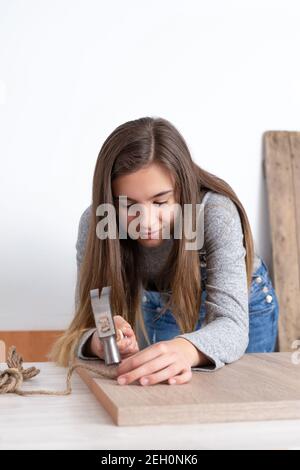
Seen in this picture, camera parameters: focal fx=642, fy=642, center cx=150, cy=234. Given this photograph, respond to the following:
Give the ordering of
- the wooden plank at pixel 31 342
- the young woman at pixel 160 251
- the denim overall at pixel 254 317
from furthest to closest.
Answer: the wooden plank at pixel 31 342, the denim overall at pixel 254 317, the young woman at pixel 160 251

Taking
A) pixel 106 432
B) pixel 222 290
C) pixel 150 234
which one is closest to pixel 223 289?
pixel 222 290

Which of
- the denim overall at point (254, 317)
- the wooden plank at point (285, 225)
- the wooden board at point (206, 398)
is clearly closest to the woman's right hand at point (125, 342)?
the wooden board at point (206, 398)

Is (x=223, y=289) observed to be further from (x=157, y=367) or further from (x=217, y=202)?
(x=157, y=367)

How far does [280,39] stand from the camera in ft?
8.77

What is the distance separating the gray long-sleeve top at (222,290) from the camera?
3.80ft

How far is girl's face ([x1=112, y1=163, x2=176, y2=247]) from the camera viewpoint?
1350mm

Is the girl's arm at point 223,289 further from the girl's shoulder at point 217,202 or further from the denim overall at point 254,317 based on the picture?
the denim overall at point 254,317

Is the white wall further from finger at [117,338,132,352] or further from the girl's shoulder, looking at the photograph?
finger at [117,338,132,352]

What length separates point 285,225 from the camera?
8.52 ft

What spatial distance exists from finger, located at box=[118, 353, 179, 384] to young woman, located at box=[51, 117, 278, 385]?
151 millimetres

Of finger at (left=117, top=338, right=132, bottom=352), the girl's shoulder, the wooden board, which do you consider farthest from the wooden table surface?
the girl's shoulder

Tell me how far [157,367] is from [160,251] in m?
0.63

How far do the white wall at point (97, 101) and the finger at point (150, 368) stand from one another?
4.79 feet
